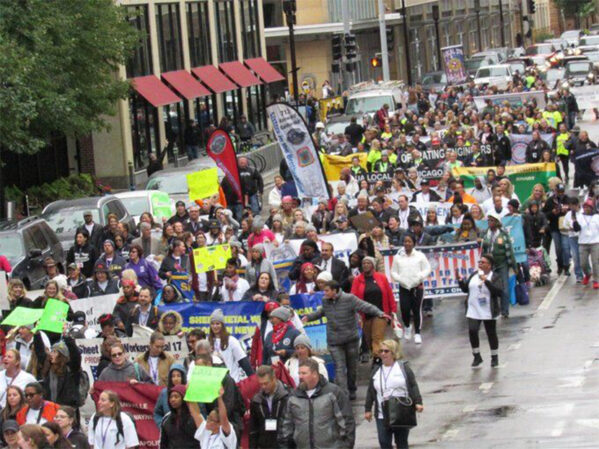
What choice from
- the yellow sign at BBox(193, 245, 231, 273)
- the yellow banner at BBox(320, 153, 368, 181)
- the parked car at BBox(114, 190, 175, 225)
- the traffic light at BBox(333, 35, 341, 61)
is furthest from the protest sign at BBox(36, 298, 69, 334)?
the traffic light at BBox(333, 35, 341, 61)

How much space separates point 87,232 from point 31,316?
8152 mm

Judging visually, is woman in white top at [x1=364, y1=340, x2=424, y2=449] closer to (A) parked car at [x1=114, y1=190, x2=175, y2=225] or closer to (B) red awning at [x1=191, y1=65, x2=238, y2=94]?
(A) parked car at [x1=114, y1=190, x2=175, y2=225]

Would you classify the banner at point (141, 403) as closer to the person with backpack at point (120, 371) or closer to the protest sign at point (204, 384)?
the person with backpack at point (120, 371)

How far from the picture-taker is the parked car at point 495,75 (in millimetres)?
→ 65438

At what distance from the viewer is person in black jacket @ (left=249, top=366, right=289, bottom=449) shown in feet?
42.5

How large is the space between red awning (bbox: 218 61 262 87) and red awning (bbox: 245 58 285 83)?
2.43 feet

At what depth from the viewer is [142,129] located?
48.3m

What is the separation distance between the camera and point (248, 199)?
31.8m

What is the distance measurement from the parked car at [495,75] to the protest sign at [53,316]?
50364mm

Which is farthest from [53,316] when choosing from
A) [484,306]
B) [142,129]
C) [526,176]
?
[142,129]

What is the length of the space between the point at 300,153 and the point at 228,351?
13.1 m

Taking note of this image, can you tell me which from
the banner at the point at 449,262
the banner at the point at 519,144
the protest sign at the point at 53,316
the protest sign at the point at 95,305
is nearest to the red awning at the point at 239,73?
the banner at the point at 519,144

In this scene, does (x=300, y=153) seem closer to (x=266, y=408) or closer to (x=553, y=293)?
(x=553, y=293)

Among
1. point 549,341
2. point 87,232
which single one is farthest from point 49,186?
point 549,341
